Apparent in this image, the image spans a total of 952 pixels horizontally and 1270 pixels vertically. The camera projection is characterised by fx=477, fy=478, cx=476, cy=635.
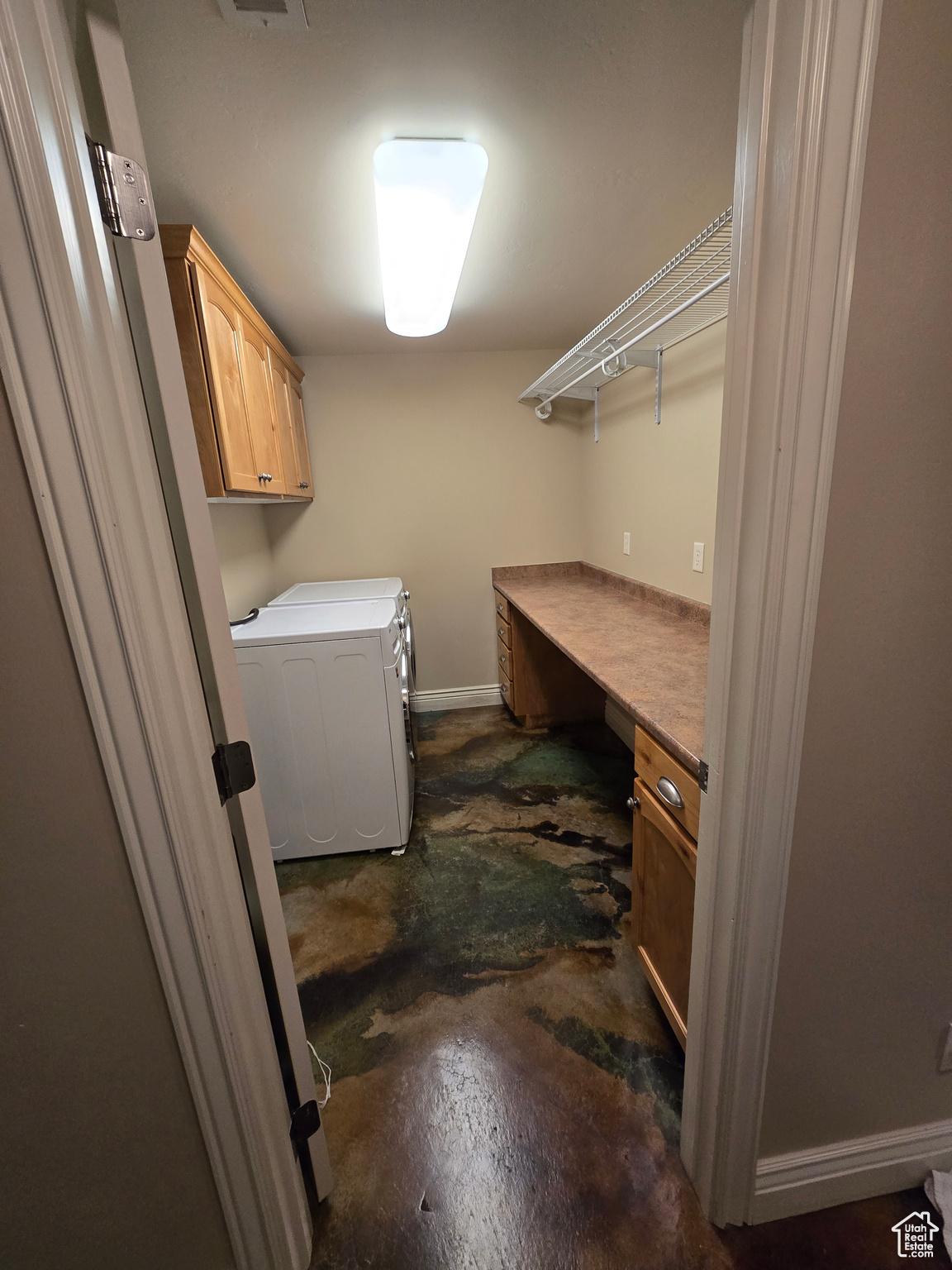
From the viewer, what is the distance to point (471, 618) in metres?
3.42

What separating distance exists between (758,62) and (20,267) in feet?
2.81

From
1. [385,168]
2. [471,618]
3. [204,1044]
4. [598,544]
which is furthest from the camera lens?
[471,618]

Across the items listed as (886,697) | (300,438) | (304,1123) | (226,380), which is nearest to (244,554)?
(300,438)

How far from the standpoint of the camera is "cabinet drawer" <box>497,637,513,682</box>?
3.06 metres

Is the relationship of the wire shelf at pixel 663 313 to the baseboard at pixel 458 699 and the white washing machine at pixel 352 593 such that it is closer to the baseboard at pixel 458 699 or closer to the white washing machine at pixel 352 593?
the white washing machine at pixel 352 593

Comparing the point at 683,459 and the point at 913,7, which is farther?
the point at 683,459

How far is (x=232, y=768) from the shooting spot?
71 cm

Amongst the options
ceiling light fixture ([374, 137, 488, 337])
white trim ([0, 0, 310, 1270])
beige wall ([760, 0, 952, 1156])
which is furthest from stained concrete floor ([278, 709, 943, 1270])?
ceiling light fixture ([374, 137, 488, 337])

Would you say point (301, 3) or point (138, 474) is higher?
point (301, 3)

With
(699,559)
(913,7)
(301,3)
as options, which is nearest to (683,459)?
(699,559)

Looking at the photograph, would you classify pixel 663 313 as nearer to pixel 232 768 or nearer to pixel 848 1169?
pixel 232 768

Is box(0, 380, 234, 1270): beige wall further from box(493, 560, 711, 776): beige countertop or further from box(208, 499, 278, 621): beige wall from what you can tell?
box(208, 499, 278, 621): beige wall

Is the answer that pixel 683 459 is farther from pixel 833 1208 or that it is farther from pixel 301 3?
pixel 833 1208

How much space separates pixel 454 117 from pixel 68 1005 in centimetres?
190
